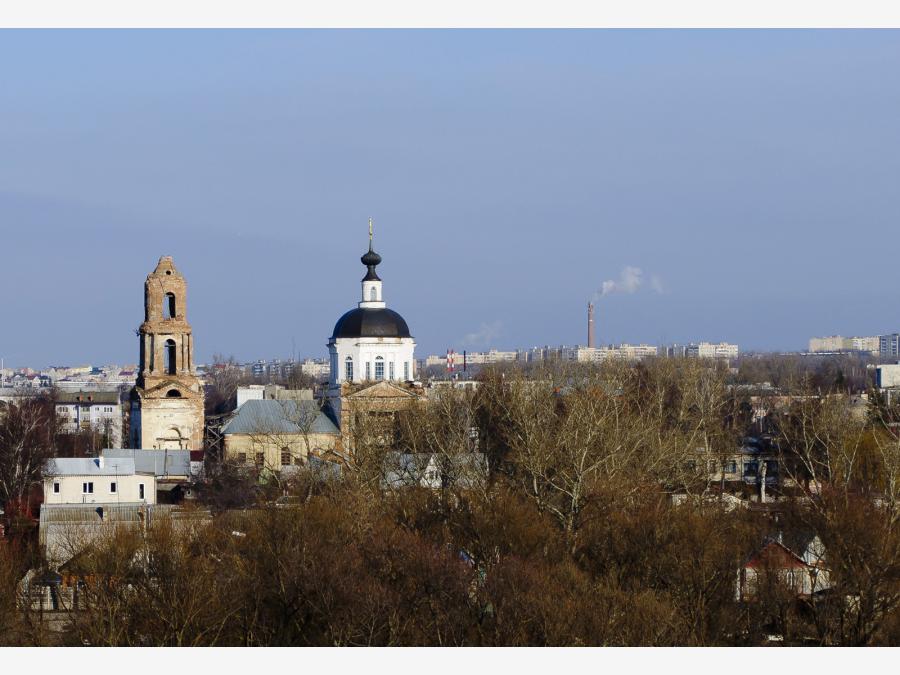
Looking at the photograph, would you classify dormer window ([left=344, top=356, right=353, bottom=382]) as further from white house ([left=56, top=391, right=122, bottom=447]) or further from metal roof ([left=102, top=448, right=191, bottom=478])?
white house ([left=56, top=391, right=122, bottom=447])

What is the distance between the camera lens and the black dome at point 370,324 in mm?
50719

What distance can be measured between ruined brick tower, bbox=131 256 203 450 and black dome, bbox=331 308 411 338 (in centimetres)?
→ 478

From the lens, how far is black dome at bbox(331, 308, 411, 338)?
50.7m

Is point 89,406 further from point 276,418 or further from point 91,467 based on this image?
point 91,467

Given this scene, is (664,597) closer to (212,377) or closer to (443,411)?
(443,411)

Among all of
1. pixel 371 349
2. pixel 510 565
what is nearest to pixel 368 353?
pixel 371 349

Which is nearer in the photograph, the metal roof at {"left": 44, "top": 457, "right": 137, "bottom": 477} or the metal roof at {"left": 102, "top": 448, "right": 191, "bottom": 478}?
the metal roof at {"left": 44, "top": 457, "right": 137, "bottom": 477}

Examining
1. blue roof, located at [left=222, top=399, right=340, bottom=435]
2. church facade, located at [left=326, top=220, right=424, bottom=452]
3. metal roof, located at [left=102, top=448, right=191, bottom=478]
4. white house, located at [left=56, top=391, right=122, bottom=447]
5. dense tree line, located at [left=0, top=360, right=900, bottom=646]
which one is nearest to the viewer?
dense tree line, located at [left=0, top=360, right=900, bottom=646]

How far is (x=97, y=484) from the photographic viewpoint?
40062mm

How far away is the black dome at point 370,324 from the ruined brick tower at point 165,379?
478 centimetres

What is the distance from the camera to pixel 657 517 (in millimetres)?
24391

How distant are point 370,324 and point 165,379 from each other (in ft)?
21.0

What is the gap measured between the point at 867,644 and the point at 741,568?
2516 millimetres

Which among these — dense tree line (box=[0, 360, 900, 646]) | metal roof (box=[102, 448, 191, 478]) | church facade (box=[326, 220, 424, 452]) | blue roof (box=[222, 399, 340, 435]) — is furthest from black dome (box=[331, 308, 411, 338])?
dense tree line (box=[0, 360, 900, 646])
